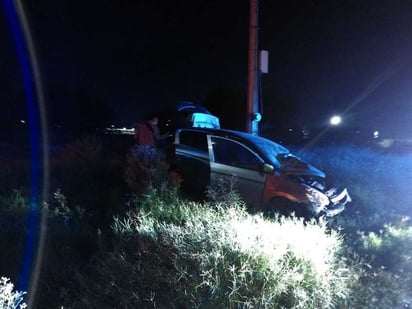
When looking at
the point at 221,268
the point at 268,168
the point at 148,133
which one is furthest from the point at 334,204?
the point at 148,133

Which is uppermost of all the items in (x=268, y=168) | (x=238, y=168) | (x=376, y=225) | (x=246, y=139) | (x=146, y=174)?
(x=246, y=139)

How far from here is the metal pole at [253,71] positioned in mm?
10656

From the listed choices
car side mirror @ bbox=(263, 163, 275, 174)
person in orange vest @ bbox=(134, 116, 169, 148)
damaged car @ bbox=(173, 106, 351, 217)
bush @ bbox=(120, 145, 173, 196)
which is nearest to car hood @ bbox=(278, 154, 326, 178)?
damaged car @ bbox=(173, 106, 351, 217)

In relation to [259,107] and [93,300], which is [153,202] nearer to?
[93,300]

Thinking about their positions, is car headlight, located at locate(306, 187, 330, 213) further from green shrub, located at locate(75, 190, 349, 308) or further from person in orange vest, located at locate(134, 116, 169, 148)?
person in orange vest, located at locate(134, 116, 169, 148)

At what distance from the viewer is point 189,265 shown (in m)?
4.01

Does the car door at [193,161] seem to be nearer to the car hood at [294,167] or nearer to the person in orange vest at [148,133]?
the person in orange vest at [148,133]

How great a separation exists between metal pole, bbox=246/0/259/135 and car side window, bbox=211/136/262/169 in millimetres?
2658

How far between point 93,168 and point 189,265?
20.0 feet

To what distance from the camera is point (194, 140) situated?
28.5ft

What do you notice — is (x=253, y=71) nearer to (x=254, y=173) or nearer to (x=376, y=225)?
(x=254, y=173)

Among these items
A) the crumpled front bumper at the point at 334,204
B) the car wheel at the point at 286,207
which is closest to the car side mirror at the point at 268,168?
the car wheel at the point at 286,207

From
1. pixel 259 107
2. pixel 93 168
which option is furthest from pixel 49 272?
pixel 259 107

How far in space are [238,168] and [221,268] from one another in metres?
3.84
